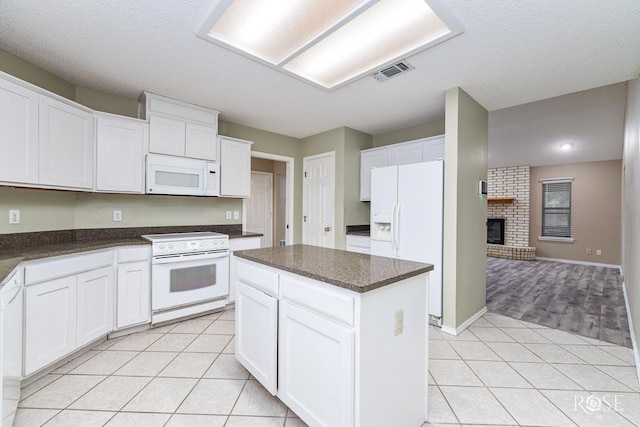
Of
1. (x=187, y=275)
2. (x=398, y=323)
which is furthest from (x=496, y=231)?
(x=187, y=275)

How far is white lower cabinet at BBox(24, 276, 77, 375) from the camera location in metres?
1.94

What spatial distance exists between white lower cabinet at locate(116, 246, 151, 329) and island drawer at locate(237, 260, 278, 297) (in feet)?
4.34

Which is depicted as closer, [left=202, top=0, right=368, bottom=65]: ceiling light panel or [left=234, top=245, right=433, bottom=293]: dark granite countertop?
[left=234, top=245, right=433, bottom=293]: dark granite countertop

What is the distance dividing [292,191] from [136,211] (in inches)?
89.5

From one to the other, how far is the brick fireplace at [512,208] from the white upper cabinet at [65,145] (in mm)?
8291

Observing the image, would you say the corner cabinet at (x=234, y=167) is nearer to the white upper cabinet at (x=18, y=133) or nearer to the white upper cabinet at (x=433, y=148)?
the white upper cabinet at (x=18, y=133)

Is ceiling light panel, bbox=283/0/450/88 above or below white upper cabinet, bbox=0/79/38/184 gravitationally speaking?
above

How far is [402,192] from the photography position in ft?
10.5

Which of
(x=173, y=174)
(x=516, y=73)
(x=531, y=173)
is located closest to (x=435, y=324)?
(x=516, y=73)

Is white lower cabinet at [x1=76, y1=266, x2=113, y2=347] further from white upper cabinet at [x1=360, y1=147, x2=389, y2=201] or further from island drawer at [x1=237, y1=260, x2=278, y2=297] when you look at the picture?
white upper cabinet at [x1=360, y1=147, x2=389, y2=201]

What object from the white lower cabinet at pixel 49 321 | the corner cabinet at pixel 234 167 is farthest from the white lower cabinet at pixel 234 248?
the white lower cabinet at pixel 49 321

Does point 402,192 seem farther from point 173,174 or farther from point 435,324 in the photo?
point 173,174

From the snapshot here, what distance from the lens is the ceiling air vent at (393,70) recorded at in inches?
94.1

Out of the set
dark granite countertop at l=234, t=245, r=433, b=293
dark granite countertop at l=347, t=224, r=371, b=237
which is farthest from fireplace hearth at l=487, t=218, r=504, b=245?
dark granite countertop at l=234, t=245, r=433, b=293
